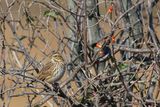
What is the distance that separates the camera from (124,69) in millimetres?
3580

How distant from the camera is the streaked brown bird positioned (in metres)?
4.52

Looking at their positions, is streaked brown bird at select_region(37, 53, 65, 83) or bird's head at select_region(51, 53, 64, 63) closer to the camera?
bird's head at select_region(51, 53, 64, 63)

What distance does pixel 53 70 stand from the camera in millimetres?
4867

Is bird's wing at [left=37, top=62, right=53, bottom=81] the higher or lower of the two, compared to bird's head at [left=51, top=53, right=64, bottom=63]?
lower

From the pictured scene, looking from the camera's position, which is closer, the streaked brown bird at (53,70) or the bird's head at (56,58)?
the bird's head at (56,58)

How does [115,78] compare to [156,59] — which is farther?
[115,78]

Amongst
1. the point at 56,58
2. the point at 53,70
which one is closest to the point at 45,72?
the point at 56,58

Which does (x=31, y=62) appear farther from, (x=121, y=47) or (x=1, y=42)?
(x=121, y=47)

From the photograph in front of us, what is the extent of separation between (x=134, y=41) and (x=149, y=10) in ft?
3.90

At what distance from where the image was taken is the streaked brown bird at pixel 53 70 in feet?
14.8

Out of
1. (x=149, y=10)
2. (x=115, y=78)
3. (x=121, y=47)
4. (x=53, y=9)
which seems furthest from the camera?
(x=53, y=9)

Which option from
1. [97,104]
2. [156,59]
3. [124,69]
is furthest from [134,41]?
[156,59]

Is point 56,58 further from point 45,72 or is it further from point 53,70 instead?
point 53,70

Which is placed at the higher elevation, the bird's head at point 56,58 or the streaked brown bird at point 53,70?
the bird's head at point 56,58
